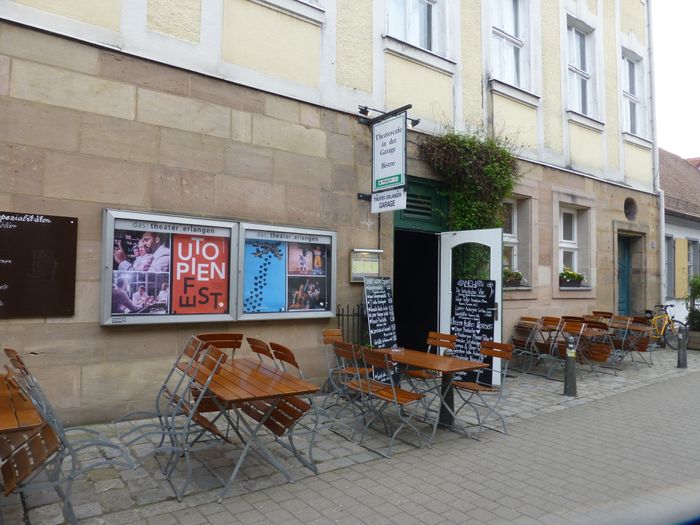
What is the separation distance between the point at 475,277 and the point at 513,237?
6.90 feet

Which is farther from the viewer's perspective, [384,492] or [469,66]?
[469,66]

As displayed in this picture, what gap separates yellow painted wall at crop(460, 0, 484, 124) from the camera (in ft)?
28.7

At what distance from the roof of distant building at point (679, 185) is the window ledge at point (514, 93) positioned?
21.0 ft

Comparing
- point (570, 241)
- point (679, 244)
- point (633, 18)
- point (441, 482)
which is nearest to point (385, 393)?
point (441, 482)

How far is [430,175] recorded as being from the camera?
319 inches

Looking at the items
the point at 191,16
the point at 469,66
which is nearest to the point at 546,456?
the point at 191,16

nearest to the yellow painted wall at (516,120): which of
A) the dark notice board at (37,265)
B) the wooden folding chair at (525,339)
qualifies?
the wooden folding chair at (525,339)

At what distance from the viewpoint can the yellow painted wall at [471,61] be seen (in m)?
8.76

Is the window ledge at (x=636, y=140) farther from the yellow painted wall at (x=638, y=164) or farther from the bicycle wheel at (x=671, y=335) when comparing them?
the bicycle wheel at (x=671, y=335)

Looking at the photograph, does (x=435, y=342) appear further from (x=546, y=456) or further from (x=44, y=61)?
(x=44, y=61)

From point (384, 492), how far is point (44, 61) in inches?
189

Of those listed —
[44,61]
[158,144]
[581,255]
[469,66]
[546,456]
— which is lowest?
[546,456]

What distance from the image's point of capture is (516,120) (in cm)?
965

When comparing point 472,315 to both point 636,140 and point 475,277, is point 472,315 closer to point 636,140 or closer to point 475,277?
point 475,277
